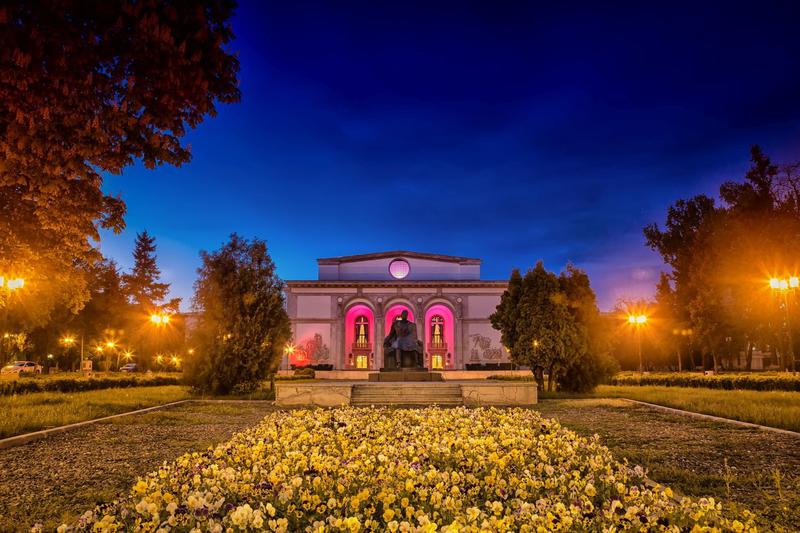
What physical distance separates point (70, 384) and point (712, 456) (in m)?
21.4

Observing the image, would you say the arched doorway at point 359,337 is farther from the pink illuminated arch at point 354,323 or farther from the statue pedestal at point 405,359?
the statue pedestal at point 405,359

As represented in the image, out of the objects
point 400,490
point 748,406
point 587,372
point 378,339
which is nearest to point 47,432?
point 400,490

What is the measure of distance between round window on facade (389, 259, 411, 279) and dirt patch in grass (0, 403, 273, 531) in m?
40.5

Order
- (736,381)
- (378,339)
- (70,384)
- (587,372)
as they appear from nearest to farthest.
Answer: (70,384) → (587,372) → (736,381) → (378,339)

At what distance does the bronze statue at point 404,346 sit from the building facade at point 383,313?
92.2 feet

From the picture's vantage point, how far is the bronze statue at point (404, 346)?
21.4 meters

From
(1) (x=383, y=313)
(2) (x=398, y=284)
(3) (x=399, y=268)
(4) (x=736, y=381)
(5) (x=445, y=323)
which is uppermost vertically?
(3) (x=399, y=268)

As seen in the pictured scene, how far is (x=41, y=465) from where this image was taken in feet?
24.3

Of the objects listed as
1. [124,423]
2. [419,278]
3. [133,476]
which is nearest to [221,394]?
[124,423]

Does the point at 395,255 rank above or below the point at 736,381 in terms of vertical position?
above

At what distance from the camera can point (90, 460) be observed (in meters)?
7.68

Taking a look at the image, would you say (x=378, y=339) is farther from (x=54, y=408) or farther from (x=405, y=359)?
(x=54, y=408)

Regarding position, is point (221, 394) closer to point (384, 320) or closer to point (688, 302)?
point (384, 320)

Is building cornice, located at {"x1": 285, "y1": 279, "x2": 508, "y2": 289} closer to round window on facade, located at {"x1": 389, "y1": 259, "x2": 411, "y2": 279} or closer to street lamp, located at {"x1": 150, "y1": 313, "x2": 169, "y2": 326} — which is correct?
round window on facade, located at {"x1": 389, "y1": 259, "x2": 411, "y2": 279}
